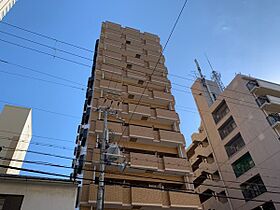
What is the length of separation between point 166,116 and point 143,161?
Result: 511cm

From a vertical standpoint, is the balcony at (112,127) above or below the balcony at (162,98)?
below

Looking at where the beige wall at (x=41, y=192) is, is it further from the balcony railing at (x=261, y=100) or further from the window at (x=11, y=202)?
the balcony railing at (x=261, y=100)

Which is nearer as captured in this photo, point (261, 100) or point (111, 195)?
point (111, 195)

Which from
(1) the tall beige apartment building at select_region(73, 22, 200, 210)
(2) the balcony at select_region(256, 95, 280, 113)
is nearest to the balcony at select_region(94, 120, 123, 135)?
(1) the tall beige apartment building at select_region(73, 22, 200, 210)

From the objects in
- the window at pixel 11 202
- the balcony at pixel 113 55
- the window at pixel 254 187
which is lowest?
the window at pixel 11 202

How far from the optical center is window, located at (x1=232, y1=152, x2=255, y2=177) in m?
22.1

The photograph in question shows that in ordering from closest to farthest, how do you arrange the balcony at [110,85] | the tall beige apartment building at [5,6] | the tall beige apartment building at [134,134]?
the tall beige apartment building at [134,134] → the tall beige apartment building at [5,6] → the balcony at [110,85]

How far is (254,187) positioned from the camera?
69.0ft

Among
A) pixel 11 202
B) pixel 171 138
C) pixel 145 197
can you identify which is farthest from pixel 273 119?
pixel 11 202

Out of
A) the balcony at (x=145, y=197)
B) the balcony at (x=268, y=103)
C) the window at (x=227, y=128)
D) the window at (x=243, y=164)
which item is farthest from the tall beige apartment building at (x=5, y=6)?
the window at (x=243, y=164)

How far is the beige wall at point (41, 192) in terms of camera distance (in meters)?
8.88

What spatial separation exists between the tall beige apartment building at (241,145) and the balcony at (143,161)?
20.2 feet

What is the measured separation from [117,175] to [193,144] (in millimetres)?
19135

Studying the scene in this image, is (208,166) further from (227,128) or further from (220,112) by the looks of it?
(220,112)
